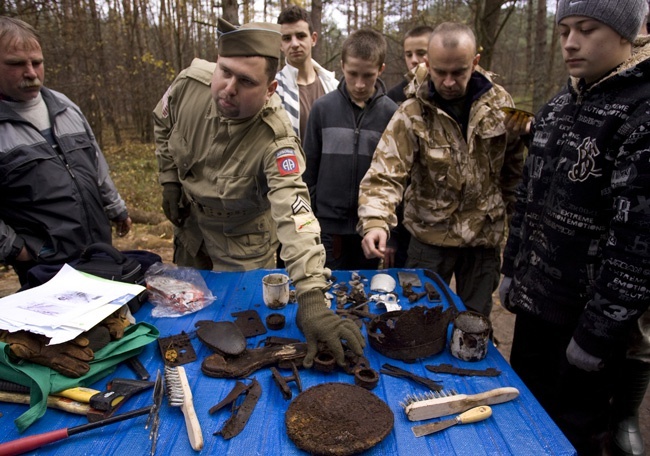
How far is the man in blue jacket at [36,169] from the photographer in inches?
91.0

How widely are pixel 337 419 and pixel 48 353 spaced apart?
0.97 metres

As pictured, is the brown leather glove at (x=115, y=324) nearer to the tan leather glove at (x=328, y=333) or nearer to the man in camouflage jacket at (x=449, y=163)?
the tan leather glove at (x=328, y=333)

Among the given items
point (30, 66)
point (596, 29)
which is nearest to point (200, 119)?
point (30, 66)

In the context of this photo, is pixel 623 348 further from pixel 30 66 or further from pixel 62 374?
pixel 30 66

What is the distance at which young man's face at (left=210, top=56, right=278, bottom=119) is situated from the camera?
6.66ft

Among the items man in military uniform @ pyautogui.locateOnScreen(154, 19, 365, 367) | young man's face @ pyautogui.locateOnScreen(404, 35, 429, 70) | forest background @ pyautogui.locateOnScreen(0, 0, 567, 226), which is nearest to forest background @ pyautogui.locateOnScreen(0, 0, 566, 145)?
forest background @ pyautogui.locateOnScreen(0, 0, 567, 226)

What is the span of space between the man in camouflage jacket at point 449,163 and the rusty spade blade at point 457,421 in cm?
98

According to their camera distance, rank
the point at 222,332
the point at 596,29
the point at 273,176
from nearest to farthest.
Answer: the point at 596,29 → the point at 222,332 → the point at 273,176

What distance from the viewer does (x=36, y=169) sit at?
2.37m

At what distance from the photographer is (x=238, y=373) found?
1.56 m

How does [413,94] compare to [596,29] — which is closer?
[596,29]

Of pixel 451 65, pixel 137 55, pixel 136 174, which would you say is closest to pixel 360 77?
pixel 451 65

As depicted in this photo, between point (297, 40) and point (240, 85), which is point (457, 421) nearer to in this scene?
point (240, 85)

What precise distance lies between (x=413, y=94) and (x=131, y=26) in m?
15.7
